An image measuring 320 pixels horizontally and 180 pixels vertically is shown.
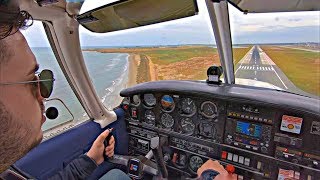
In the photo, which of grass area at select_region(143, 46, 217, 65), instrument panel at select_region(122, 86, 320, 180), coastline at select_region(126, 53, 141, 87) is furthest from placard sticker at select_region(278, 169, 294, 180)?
coastline at select_region(126, 53, 141, 87)

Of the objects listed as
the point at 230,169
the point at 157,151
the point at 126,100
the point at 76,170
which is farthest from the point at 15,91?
the point at 126,100

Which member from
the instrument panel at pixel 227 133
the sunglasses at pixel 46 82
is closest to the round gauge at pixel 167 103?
the instrument panel at pixel 227 133

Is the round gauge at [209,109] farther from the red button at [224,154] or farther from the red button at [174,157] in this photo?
the red button at [174,157]

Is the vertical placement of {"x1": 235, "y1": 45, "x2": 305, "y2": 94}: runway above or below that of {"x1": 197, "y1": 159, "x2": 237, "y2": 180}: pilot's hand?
above

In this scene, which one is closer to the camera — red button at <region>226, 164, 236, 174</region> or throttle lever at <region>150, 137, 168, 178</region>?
throttle lever at <region>150, 137, 168, 178</region>

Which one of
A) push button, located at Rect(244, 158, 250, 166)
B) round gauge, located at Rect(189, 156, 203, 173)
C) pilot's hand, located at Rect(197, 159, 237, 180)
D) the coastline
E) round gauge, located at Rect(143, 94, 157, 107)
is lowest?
round gauge, located at Rect(189, 156, 203, 173)

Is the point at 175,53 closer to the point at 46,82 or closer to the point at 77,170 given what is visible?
the point at 77,170

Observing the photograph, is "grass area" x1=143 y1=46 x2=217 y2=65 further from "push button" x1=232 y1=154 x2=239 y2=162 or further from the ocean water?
"push button" x1=232 y1=154 x2=239 y2=162

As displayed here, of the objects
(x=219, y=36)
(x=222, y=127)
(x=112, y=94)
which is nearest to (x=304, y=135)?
(x=222, y=127)
